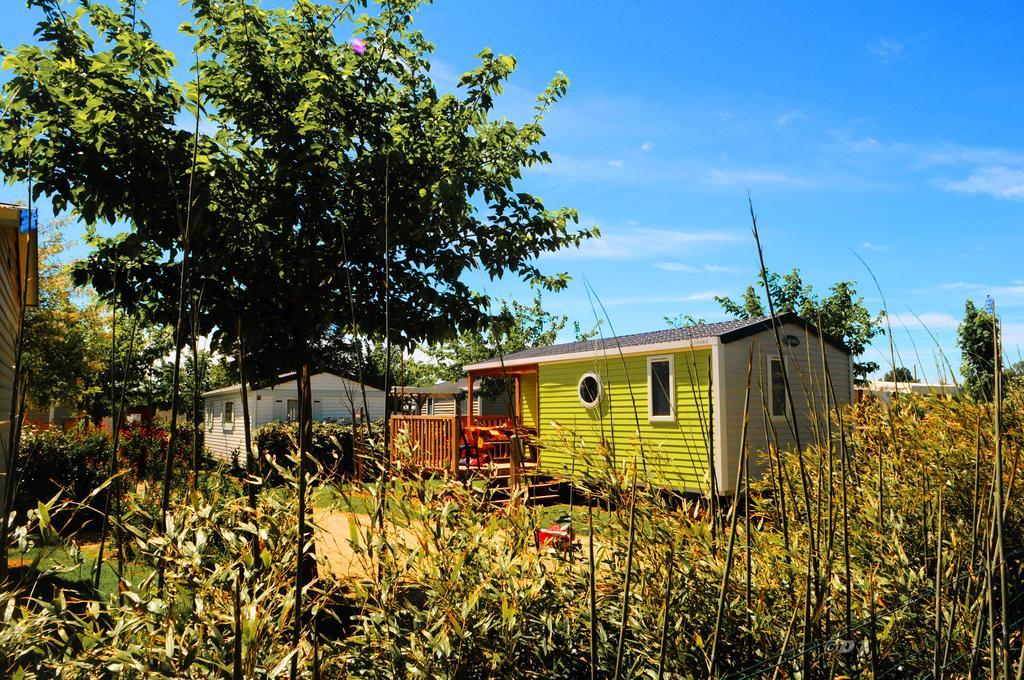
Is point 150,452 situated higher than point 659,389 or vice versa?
point 659,389

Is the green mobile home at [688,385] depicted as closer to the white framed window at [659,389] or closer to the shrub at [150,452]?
the white framed window at [659,389]

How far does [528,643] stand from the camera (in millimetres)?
1871

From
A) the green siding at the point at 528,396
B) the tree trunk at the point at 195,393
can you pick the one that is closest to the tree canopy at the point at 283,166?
the tree trunk at the point at 195,393

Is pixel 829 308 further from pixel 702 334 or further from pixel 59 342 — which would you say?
pixel 59 342

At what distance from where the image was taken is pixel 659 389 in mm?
12258

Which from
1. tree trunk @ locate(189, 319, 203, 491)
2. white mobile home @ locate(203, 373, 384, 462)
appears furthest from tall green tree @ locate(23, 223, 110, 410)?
tree trunk @ locate(189, 319, 203, 491)

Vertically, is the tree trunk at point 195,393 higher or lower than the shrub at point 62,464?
higher

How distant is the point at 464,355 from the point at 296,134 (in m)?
26.0

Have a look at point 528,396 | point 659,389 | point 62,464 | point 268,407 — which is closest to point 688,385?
point 659,389

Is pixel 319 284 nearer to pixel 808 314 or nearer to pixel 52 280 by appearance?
pixel 52 280

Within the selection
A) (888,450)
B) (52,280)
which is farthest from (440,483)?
(52,280)

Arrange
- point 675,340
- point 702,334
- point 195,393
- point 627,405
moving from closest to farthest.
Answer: point 195,393 < point 675,340 < point 702,334 < point 627,405

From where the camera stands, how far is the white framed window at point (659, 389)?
1180 cm

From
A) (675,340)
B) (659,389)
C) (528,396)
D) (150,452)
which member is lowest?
(150,452)
